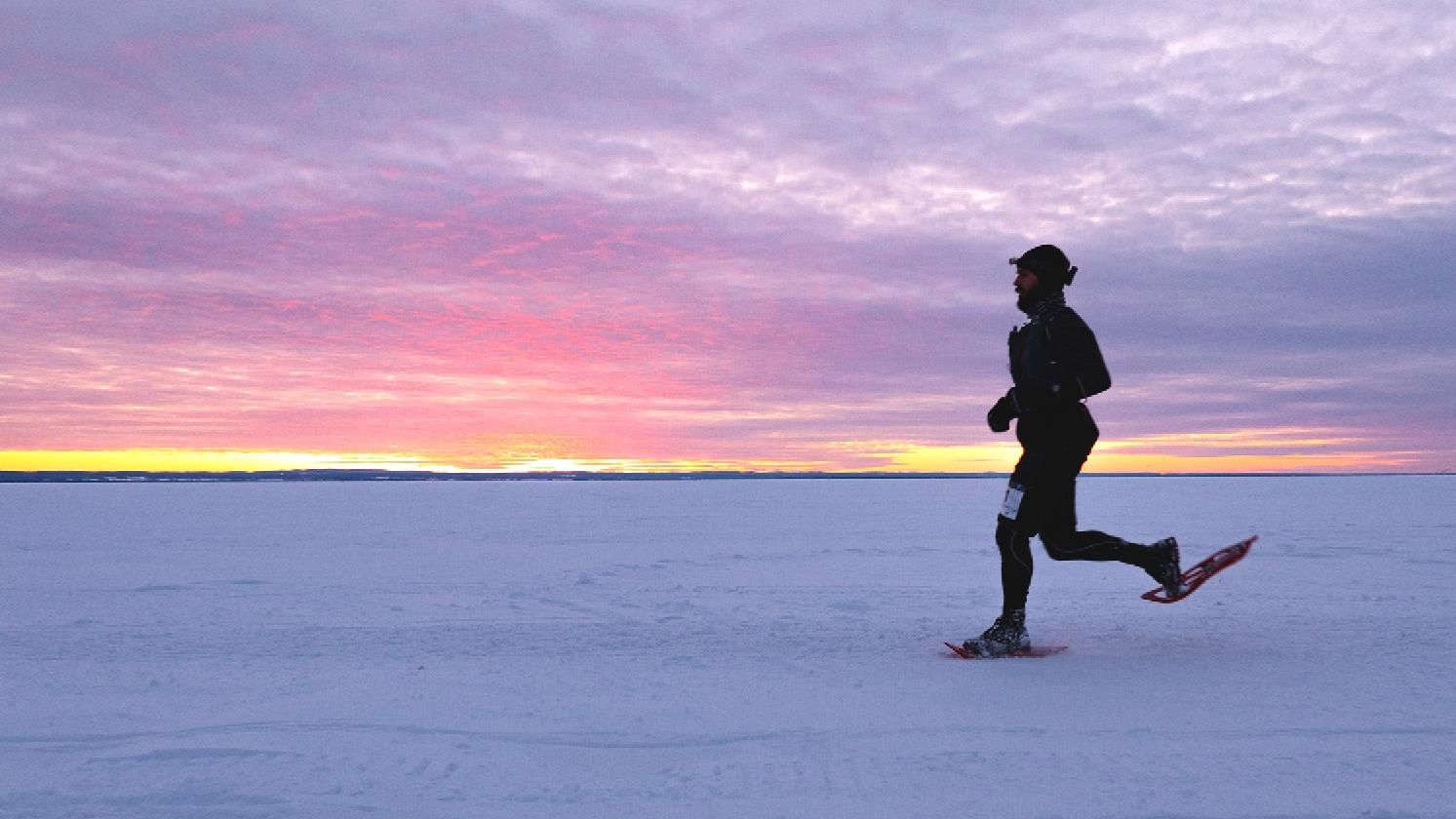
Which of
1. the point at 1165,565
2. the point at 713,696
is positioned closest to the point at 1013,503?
the point at 1165,565

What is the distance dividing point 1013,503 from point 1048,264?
1060mm

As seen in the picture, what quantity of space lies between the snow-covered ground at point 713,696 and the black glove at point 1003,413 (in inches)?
40.2

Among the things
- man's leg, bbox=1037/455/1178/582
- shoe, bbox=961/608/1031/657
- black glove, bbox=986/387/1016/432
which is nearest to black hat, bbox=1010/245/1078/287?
black glove, bbox=986/387/1016/432

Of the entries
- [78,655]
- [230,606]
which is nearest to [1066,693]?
[78,655]

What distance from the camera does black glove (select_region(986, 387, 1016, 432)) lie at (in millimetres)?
4371

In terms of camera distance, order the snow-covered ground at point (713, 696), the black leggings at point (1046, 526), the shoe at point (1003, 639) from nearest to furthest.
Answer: the snow-covered ground at point (713, 696)
the shoe at point (1003, 639)
the black leggings at point (1046, 526)

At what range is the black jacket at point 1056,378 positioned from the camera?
4.20 meters

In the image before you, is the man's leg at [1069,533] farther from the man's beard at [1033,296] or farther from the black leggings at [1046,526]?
the man's beard at [1033,296]

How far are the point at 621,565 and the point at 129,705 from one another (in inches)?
186

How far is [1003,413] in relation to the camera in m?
4.39

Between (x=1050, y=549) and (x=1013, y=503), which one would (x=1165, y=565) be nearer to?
(x=1050, y=549)

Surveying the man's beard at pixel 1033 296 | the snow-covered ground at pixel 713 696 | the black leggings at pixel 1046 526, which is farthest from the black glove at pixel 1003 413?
the snow-covered ground at pixel 713 696

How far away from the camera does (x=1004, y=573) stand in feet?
14.3

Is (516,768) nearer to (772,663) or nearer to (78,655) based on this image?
(772,663)
